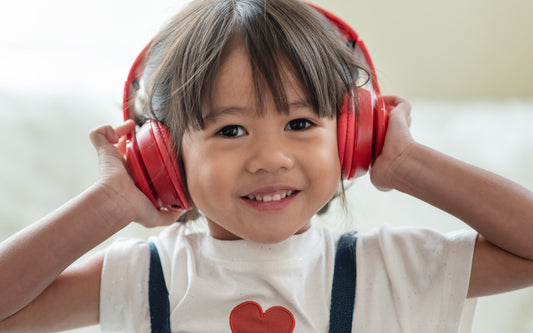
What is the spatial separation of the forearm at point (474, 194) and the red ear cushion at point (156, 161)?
316 millimetres

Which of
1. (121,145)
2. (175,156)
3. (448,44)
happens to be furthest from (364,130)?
(448,44)

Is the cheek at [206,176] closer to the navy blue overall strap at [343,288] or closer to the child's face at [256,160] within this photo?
the child's face at [256,160]

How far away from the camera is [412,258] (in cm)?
93

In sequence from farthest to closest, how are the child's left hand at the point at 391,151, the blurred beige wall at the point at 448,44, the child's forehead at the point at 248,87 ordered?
the blurred beige wall at the point at 448,44, the child's left hand at the point at 391,151, the child's forehead at the point at 248,87

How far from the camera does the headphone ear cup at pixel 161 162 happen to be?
0.89 m

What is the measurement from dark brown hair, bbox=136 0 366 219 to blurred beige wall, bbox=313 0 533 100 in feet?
2.89

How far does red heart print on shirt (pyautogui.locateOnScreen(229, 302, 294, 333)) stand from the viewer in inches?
35.9

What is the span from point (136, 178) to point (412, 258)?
0.41 meters

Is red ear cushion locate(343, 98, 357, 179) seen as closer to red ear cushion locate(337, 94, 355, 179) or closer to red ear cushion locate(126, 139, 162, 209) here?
red ear cushion locate(337, 94, 355, 179)

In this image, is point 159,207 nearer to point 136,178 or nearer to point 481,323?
point 136,178

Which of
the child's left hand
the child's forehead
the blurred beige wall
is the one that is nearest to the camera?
the child's forehead

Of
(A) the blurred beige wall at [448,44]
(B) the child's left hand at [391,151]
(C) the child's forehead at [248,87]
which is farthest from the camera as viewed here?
(A) the blurred beige wall at [448,44]

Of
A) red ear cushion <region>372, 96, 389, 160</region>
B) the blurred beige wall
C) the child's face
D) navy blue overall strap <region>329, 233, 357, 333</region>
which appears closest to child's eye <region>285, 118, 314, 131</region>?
the child's face

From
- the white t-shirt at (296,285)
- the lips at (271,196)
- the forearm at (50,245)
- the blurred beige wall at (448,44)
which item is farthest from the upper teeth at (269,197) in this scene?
the blurred beige wall at (448,44)
